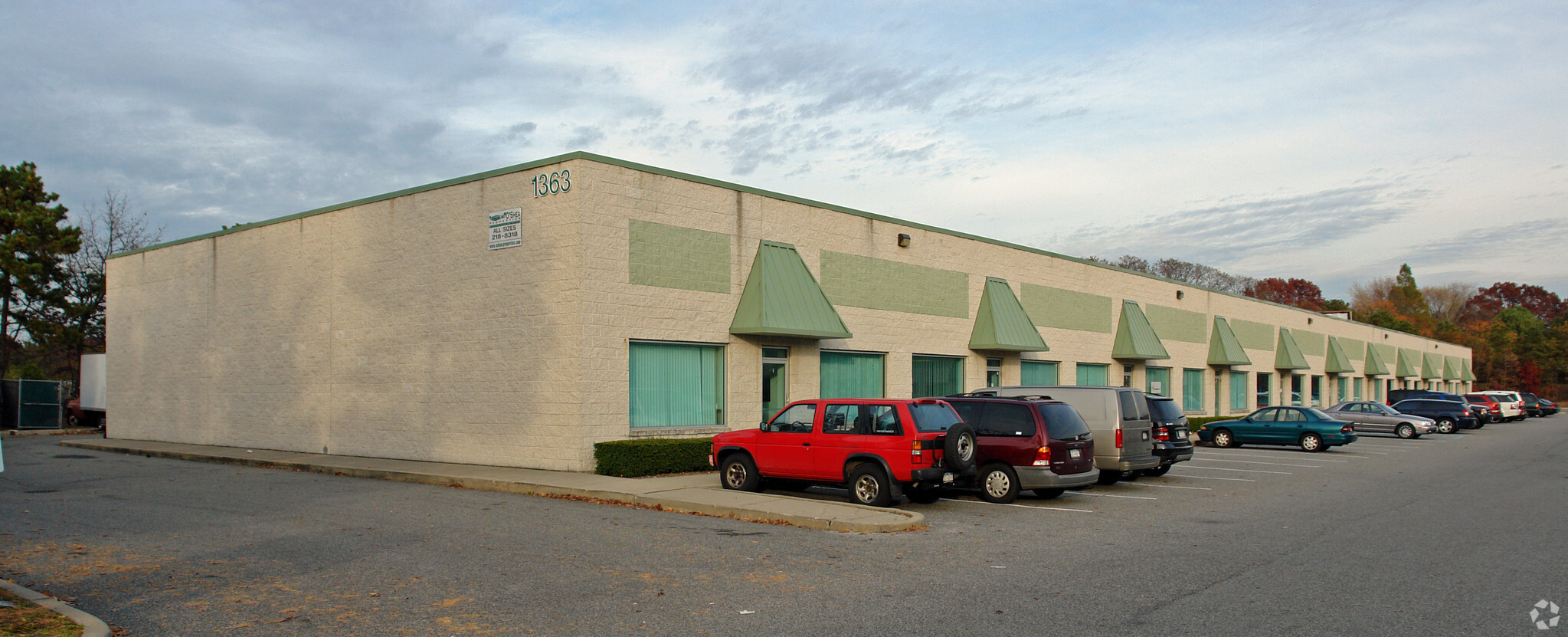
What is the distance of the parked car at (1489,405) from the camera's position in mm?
49688

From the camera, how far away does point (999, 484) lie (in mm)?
15203

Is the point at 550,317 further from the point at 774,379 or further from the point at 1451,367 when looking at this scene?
the point at 1451,367

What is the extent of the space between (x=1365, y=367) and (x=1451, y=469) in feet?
160

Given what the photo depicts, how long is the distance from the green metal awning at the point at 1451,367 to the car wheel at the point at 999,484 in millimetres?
85865

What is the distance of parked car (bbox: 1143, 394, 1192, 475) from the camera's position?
19203 millimetres

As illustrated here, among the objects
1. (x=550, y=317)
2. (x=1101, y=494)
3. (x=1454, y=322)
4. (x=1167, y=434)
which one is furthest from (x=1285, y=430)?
(x=1454, y=322)

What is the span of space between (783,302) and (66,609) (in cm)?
1567

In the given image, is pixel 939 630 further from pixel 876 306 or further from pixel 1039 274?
pixel 1039 274

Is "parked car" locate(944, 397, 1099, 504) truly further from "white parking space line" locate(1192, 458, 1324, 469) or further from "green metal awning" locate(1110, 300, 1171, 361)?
"green metal awning" locate(1110, 300, 1171, 361)

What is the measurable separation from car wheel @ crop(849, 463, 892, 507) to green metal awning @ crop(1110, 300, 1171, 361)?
24.8 m

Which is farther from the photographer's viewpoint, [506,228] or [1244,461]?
[1244,461]

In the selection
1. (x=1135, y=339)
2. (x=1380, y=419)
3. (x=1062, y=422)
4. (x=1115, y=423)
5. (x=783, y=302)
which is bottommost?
(x=1380, y=419)

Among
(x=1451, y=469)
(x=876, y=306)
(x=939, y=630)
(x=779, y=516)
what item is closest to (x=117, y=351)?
(x=876, y=306)

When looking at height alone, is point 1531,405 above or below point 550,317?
below
